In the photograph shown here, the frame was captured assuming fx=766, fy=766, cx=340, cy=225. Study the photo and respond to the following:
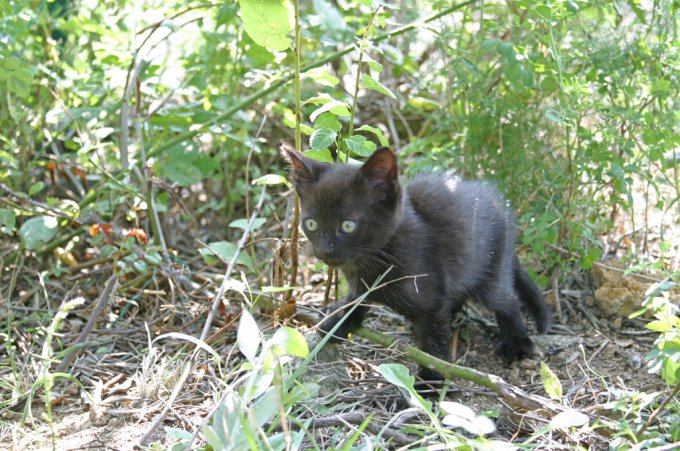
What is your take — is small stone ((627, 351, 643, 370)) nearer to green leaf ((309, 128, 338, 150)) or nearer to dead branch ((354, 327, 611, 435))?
dead branch ((354, 327, 611, 435))

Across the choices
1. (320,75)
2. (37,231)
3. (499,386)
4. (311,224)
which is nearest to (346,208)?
(311,224)

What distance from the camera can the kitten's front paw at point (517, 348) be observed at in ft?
11.9

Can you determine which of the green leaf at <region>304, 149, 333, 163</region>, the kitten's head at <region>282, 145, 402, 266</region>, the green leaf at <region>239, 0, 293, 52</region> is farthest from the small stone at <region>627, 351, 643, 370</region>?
the green leaf at <region>239, 0, 293, 52</region>

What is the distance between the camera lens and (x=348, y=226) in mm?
3244

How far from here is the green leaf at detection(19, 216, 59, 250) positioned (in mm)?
3992

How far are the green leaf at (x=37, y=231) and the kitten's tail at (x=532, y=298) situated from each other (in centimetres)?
242

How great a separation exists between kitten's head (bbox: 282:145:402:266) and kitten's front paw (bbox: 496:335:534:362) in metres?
0.88

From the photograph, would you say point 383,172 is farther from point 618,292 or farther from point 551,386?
point 618,292

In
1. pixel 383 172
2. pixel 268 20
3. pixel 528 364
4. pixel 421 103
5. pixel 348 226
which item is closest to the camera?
pixel 268 20

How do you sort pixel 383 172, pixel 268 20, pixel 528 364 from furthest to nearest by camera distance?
1. pixel 528 364
2. pixel 383 172
3. pixel 268 20

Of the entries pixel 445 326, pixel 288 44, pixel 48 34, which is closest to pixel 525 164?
pixel 445 326

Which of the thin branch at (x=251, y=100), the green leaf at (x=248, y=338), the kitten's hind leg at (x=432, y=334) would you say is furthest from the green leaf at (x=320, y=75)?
the green leaf at (x=248, y=338)

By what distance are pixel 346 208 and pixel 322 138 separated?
33 cm

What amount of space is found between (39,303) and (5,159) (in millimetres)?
814
